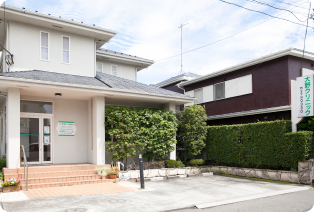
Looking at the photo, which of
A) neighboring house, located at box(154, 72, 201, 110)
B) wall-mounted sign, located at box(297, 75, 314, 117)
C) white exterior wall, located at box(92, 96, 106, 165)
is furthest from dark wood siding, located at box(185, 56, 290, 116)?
white exterior wall, located at box(92, 96, 106, 165)

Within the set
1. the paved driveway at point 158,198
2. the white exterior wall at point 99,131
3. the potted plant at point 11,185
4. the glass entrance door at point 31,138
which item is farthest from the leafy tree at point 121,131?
the potted plant at point 11,185

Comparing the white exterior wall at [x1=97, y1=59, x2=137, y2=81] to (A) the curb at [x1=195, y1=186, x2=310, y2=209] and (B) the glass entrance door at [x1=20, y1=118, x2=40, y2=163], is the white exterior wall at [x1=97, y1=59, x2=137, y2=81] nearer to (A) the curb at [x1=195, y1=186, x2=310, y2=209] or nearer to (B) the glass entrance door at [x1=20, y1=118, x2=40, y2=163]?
(B) the glass entrance door at [x1=20, y1=118, x2=40, y2=163]

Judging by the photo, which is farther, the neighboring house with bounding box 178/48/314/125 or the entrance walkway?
the neighboring house with bounding box 178/48/314/125

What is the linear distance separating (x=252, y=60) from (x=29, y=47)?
38.9 feet

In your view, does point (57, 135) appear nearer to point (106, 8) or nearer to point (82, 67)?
point (82, 67)

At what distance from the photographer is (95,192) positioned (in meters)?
9.12

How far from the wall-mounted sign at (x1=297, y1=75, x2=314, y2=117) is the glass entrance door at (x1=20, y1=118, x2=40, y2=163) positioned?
37.7 ft

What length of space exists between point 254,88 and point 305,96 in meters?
4.82

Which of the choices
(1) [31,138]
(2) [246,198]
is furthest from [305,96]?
(1) [31,138]

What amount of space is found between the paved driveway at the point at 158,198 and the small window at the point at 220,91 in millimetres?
7955

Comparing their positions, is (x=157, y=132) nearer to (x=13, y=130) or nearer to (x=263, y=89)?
(x=13, y=130)

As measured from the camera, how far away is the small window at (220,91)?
59.4 ft

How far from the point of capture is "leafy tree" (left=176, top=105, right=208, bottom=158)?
14694 millimetres

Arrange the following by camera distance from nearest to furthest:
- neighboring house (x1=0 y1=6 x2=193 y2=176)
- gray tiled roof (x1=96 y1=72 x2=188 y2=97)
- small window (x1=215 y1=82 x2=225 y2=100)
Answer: neighboring house (x1=0 y1=6 x2=193 y2=176)
gray tiled roof (x1=96 y1=72 x2=188 y2=97)
small window (x1=215 y1=82 x2=225 y2=100)
